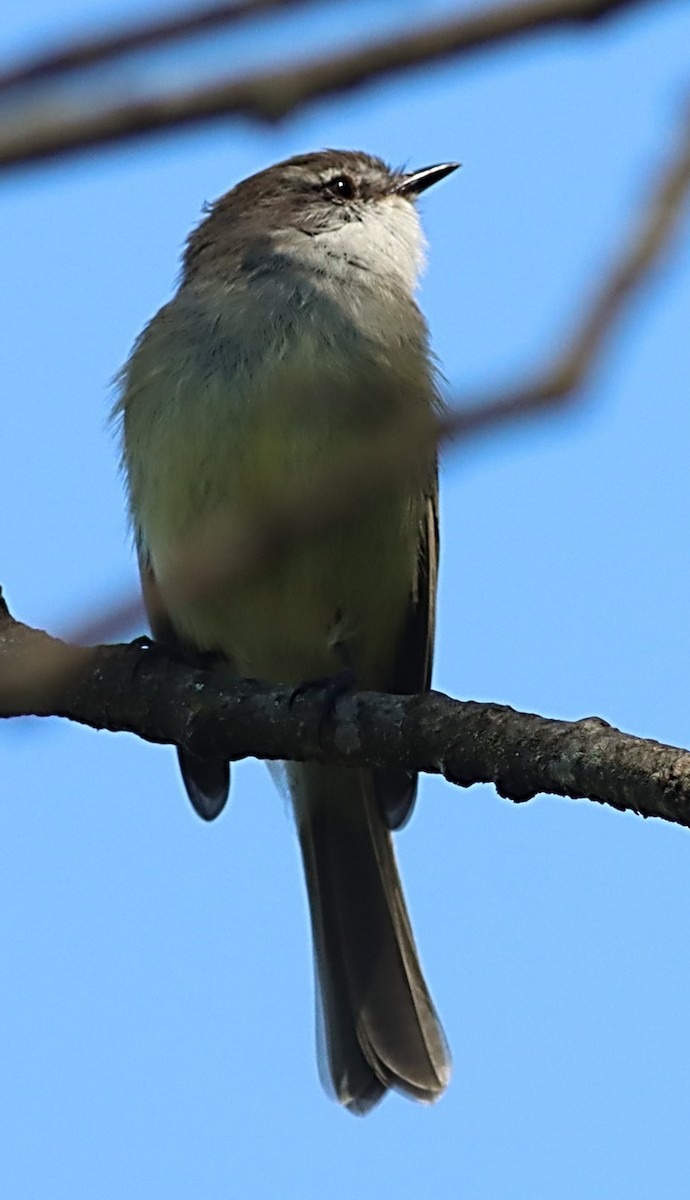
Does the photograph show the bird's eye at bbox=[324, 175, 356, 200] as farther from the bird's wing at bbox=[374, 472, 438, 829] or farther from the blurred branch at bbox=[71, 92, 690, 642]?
the blurred branch at bbox=[71, 92, 690, 642]

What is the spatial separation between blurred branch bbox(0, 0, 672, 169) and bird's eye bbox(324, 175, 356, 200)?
19.8ft

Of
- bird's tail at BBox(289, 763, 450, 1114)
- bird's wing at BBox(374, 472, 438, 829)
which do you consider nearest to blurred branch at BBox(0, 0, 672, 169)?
bird's wing at BBox(374, 472, 438, 829)

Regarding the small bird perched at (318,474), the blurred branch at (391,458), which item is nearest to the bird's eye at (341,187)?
the small bird perched at (318,474)

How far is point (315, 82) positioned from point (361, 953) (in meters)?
6.12

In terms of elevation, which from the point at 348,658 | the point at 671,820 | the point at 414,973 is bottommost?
the point at 671,820

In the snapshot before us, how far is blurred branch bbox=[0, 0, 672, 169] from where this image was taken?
0.94m

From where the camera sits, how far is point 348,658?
6328 millimetres

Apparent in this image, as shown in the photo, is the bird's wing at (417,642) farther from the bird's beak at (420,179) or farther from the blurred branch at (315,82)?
the blurred branch at (315,82)

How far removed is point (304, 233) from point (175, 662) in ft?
7.34

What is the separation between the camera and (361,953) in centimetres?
684

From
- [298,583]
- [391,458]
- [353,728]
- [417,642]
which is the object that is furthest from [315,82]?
[417,642]

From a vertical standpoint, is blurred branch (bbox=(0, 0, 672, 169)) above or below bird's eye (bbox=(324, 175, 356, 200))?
below

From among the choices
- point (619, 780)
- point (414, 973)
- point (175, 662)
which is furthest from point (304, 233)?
point (619, 780)

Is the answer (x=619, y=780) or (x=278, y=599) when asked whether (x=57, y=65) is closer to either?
(x=619, y=780)
